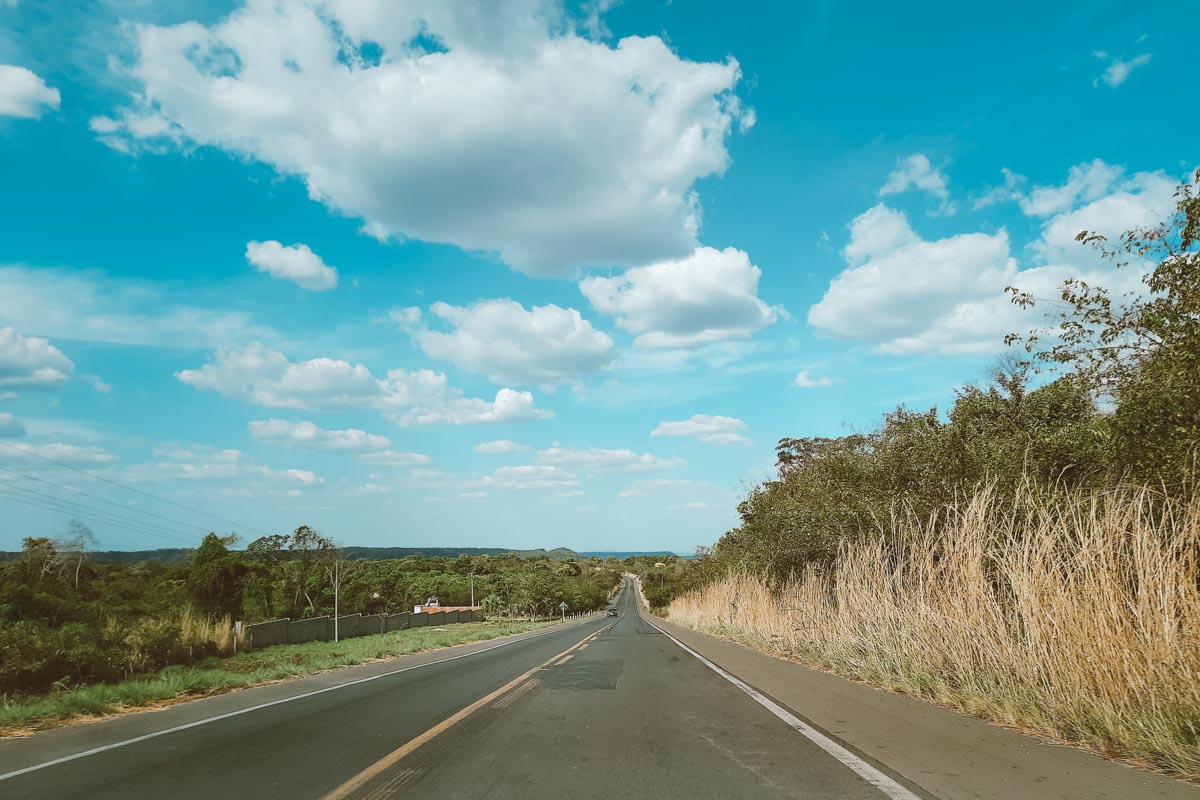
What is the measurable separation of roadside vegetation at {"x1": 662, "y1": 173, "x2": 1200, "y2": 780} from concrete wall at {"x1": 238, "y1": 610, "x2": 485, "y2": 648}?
2986 cm

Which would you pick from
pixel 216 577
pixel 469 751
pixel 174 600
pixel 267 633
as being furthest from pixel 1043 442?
pixel 216 577

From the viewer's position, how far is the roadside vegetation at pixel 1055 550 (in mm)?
6668

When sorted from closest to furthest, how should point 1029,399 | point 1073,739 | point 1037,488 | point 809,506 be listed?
point 1073,739, point 1037,488, point 1029,399, point 809,506

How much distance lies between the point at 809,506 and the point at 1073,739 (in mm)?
13422

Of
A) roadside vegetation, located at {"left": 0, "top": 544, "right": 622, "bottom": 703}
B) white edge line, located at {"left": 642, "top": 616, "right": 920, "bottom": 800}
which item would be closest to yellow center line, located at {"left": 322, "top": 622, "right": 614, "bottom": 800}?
white edge line, located at {"left": 642, "top": 616, "right": 920, "bottom": 800}

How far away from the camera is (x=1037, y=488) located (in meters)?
10.4

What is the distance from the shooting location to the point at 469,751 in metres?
7.02

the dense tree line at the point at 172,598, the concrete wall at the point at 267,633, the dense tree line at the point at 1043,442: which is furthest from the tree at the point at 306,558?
the dense tree line at the point at 1043,442

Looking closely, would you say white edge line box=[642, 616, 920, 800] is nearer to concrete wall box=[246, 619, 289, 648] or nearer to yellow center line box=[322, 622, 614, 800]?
yellow center line box=[322, 622, 614, 800]

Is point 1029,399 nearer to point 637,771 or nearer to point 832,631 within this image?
point 832,631

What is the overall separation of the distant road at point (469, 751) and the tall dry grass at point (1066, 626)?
1.31 metres

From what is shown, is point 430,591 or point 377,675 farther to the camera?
point 430,591

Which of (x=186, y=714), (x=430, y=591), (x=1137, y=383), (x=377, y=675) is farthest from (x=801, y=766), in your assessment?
(x=430, y=591)

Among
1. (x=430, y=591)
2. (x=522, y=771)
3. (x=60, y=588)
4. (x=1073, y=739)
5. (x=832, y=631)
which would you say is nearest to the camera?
(x=522, y=771)
